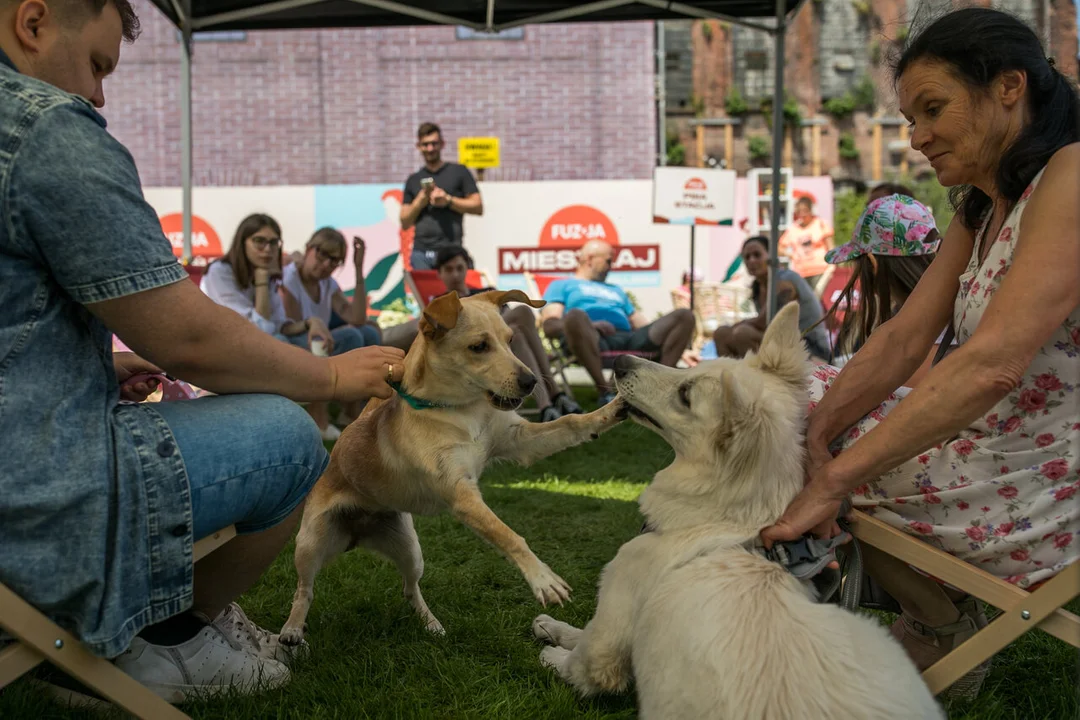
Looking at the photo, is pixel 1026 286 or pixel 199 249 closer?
pixel 1026 286

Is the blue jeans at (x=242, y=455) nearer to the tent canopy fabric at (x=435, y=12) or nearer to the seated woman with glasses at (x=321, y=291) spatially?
the seated woman with glasses at (x=321, y=291)

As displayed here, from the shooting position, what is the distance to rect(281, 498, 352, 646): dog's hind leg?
8.75 ft

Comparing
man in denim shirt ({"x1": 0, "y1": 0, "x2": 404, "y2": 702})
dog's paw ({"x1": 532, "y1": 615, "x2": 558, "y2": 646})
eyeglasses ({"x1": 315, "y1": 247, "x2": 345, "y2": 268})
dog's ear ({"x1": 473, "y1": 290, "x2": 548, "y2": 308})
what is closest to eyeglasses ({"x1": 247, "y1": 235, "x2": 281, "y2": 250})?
eyeglasses ({"x1": 315, "y1": 247, "x2": 345, "y2": 268})

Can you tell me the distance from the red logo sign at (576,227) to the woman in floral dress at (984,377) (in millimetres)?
12525

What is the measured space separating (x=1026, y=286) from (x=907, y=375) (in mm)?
602

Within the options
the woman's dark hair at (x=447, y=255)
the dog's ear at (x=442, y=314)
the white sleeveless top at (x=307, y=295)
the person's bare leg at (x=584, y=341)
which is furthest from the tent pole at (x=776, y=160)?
the dog's ear at (x=442, y=314)

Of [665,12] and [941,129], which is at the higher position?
[665,12]

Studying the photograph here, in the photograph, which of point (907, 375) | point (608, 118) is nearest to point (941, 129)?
point (907, 375)

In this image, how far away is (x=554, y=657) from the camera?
7.68 feet

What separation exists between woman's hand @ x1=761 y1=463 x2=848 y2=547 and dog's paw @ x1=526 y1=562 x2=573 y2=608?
2.05 ft

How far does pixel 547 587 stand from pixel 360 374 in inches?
31.7

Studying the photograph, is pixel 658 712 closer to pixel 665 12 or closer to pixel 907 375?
pixel 907 375

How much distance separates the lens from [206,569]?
2.03 meters

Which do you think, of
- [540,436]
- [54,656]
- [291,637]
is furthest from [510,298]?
[54,656]
